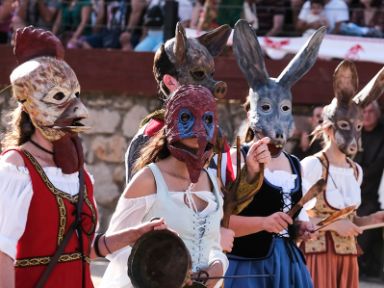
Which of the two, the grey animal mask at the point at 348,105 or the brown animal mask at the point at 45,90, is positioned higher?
the brown animal mask at the point at 45,90

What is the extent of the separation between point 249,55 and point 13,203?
7.36 ft

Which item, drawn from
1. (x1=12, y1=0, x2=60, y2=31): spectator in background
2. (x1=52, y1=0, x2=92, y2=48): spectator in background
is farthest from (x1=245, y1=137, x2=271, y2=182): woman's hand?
(x1=12, y1=0, x2=60, y2=31): spectator in background

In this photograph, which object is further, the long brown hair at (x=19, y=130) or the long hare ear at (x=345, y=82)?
the long hare ear at (x=345, y=82)

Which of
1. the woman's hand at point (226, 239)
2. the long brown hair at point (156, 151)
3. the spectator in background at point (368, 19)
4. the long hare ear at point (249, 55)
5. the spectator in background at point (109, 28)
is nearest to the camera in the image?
the long brown hair at point (156, 151)

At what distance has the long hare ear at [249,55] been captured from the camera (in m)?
6.62

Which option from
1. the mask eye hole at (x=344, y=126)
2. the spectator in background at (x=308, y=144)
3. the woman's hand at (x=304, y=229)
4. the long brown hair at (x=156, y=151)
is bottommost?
the spectator in background at (x=308, y=144)

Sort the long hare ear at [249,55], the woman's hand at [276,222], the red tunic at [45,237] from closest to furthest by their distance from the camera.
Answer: the red tunic at [45,237], the woman's hand at [276,222], the long hare ear at [249,55]

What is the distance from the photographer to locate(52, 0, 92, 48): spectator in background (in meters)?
13.0

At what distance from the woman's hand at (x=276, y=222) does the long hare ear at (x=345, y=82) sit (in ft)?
5.16

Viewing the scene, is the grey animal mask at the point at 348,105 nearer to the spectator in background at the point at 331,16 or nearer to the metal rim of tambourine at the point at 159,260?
the metal rim of tambourine at the point at 159,260

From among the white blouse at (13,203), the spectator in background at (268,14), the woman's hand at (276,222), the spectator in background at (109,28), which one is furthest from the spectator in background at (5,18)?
the white blouse at (13,203)

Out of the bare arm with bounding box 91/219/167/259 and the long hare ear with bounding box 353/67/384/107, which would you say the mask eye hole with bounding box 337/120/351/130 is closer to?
the long hare ear with bounding box 353/67/384/107

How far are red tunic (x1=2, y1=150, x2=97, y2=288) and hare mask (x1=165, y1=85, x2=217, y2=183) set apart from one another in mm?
507

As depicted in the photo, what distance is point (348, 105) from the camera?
748 centimetres
